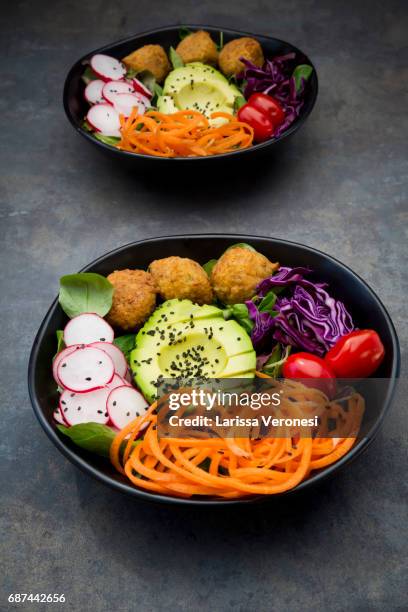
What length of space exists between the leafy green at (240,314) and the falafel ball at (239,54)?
2153 mm

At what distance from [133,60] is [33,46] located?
1.25m

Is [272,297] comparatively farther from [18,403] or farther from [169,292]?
[18,403]

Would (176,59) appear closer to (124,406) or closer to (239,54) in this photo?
(239,54)

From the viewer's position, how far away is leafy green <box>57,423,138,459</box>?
8.46 ft

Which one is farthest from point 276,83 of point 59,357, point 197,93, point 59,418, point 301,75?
point 59,418

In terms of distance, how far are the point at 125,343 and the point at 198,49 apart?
2.47m

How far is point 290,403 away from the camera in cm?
266

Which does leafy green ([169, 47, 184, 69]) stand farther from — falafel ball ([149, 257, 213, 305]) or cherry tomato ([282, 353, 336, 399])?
cherry tomato ([282, 353, 336, 399])

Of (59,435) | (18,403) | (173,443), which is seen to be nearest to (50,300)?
(18,403)

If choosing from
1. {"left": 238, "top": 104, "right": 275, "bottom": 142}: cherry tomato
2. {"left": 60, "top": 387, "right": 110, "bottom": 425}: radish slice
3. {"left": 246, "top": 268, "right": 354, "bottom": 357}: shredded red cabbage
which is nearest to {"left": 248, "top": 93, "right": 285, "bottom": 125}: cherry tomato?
{"left": 238, "top": 104, "right": 275, "bottom": 142}: cherry tomato

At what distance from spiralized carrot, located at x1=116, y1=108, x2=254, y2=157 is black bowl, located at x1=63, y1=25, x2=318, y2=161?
0.14 metres

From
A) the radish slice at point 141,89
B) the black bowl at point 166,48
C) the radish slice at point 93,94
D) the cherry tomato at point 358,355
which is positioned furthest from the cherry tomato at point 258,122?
the cherry tomato at point 358,355

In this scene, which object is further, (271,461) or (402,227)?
(402,227)

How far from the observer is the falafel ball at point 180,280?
313 centimetres
